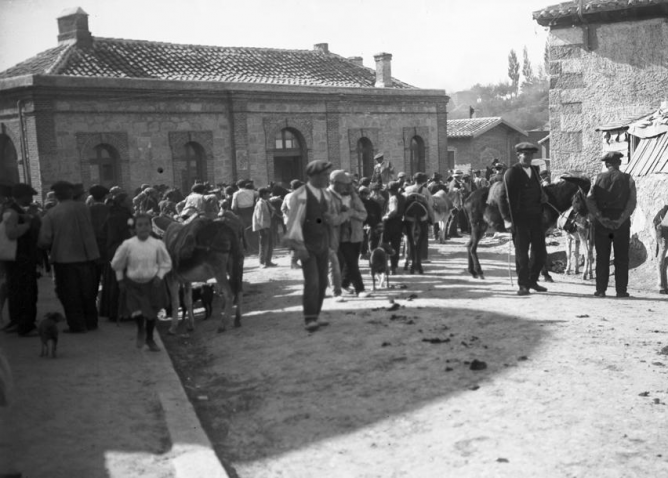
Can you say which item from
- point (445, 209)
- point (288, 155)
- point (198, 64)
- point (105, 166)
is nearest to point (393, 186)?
point (445, 209)

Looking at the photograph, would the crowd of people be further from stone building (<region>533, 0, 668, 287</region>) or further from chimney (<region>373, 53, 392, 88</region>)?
chimney (<region>373, 53, 392, 88</region>)

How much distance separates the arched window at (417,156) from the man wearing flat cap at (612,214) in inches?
1020

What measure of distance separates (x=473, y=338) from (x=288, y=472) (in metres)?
3.10

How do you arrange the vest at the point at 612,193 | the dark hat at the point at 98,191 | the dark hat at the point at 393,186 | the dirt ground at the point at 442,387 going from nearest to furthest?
the dirt ground at the point at 442,387, the vest at the point at 612,193, the dark hat at the point at 98,191, the dark hat at the point at 393,186

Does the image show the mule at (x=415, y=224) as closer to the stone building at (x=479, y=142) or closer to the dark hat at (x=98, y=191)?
the dark hat at (x=98, y=191)

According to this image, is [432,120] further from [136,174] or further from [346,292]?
[346,292]

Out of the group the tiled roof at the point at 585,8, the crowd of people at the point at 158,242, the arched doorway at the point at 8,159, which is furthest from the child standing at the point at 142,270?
the arched doorway at the point at 8,159

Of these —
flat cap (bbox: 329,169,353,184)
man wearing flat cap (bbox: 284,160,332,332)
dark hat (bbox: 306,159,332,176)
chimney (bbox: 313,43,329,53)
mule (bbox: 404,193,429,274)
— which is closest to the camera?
man wearing flat cap (bbox: 284,160,332,332)

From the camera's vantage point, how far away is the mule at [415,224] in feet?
41.8

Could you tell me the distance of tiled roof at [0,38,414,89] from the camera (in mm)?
27688

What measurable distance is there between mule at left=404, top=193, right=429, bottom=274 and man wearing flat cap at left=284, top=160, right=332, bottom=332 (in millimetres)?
4095

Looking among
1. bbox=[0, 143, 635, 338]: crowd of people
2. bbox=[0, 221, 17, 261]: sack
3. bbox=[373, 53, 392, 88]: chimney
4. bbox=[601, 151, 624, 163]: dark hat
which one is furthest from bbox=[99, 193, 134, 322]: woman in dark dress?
bbox=[373, 53, 392, 88]: chimney

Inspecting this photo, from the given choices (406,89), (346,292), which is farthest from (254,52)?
(346,292)

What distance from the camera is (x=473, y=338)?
780 cm
